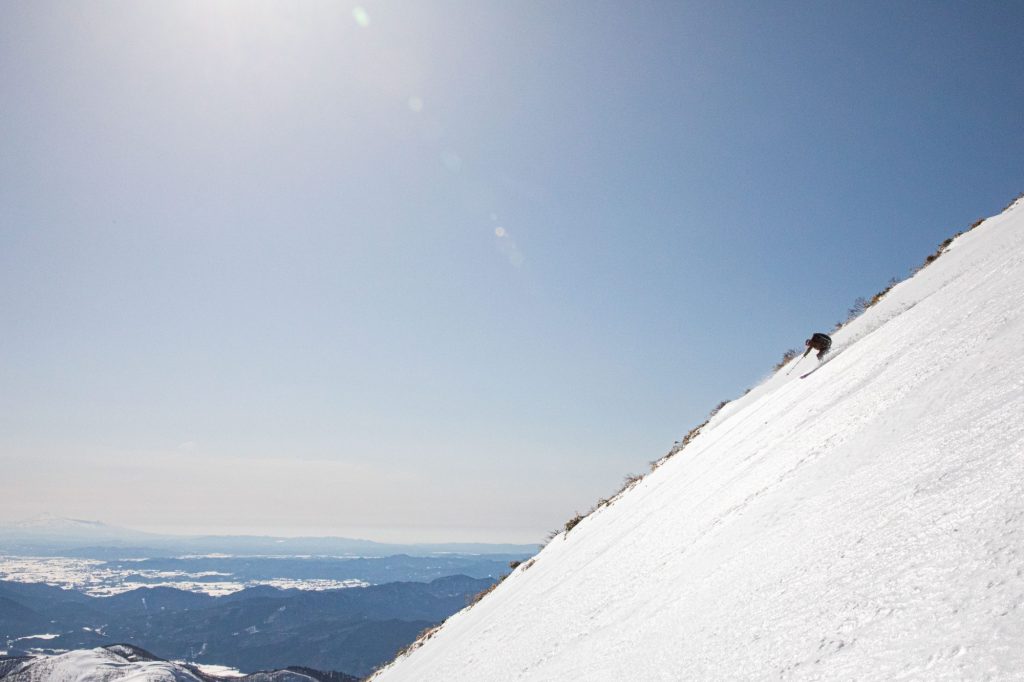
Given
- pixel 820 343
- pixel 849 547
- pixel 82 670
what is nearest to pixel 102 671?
pixel 82 670

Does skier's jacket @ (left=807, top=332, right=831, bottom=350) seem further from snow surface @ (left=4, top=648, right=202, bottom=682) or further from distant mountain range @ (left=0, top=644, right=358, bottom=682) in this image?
snow surface @ (left=4, top=648, right=202, bottom=682)

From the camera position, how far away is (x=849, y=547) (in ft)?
9.53

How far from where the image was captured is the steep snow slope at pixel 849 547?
2133 millimetres

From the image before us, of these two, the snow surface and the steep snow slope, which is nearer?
the steep snow slope

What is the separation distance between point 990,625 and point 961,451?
1.53 meters

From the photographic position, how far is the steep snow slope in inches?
84.0

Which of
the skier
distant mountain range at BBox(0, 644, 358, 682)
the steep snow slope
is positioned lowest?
distant mountain range at BBox(0, 644, 358, 682)

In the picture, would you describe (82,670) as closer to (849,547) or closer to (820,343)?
(820,343)

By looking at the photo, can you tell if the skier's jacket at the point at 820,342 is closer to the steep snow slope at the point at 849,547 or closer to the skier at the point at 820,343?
the skier at the point at 820,343

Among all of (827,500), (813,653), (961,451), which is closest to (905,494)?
(961,451)

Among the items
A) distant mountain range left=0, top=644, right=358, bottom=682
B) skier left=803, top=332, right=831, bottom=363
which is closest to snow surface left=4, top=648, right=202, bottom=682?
distant mountain range left=0, top=644, right=358, bottom=682

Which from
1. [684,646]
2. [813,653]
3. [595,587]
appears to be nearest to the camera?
[813,653]

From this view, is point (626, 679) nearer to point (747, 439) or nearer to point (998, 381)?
point (998, 381)

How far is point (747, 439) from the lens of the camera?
7.56 m
